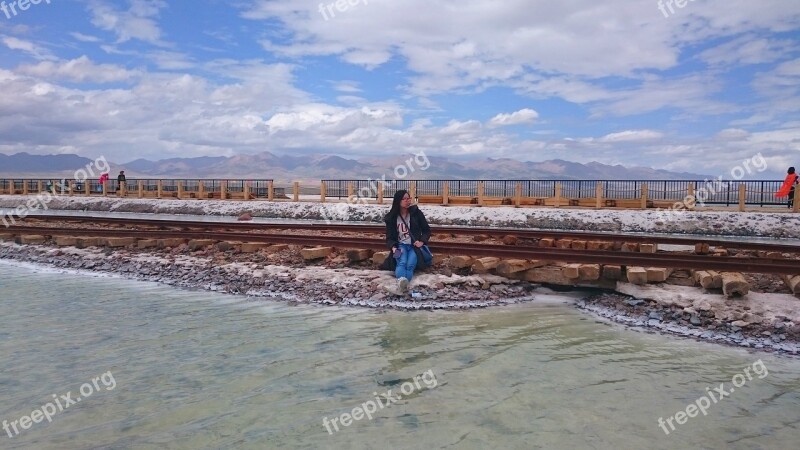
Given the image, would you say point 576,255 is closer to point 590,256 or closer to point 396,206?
point 590,256

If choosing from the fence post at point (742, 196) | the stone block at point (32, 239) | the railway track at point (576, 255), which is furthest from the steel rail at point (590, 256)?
the fence post at point (742, 196)

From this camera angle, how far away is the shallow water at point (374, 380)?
4.64m

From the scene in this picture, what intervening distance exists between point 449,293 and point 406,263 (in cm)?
94

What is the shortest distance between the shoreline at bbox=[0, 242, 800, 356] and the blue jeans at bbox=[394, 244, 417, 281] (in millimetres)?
191

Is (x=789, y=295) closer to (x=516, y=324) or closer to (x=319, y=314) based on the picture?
(x=516, y=324)

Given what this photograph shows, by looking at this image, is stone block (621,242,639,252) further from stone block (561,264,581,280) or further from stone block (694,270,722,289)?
stone block (694,270,722,289)

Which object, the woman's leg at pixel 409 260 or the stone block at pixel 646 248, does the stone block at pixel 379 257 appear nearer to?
the woman's leg at pixel 409 260

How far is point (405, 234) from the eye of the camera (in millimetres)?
9820

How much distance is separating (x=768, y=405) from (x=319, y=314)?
5753 mm

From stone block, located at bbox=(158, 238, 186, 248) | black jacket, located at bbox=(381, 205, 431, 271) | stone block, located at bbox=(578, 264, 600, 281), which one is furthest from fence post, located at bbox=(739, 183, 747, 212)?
stone block, located at bbox=(158, 238, 186, 248)

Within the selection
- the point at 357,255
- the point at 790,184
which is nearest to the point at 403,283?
the point at 357,255

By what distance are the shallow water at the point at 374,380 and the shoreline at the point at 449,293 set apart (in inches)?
18.4

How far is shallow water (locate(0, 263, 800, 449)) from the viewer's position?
464cm

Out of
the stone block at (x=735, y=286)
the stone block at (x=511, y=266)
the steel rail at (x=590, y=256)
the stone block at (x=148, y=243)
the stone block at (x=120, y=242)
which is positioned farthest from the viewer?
the stone block at (x=120, y=242)
